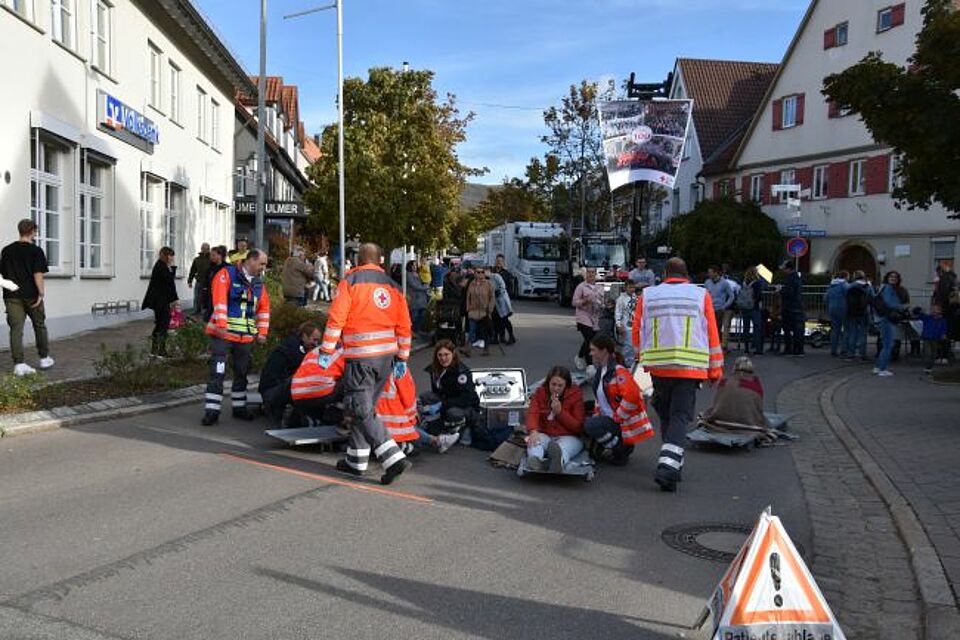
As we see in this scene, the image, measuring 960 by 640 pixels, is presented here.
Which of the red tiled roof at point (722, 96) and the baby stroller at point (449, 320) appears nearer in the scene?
the baby stroller at point (449, 320)

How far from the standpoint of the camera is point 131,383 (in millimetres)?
10688

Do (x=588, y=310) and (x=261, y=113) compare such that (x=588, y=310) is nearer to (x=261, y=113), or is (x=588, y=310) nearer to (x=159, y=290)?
(x=159, y=290)

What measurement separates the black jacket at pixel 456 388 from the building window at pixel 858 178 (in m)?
29.4

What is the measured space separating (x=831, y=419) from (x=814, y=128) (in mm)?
29191

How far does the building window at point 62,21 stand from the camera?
15250mm

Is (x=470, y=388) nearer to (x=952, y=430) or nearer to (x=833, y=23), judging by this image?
(x=952, y=430)

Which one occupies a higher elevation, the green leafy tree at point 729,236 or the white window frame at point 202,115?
the white window frame at point 202,115

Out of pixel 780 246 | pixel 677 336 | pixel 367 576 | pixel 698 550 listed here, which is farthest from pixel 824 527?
pixel 780 246

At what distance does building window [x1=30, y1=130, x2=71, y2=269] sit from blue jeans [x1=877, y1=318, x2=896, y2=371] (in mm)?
14370

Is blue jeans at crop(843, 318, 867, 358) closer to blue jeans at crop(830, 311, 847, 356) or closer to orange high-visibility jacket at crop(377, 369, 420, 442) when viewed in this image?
blue jeans at crop(830, 311, 847, 356)

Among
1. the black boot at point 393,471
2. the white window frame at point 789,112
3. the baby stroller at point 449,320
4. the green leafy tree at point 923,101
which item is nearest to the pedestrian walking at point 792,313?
the green leafy tree at point 923,101

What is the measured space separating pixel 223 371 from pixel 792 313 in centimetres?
1278

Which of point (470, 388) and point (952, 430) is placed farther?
point (952, 430)

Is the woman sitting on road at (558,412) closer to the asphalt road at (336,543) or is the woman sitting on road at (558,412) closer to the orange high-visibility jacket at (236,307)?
the asphalt road at (336,543)
